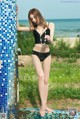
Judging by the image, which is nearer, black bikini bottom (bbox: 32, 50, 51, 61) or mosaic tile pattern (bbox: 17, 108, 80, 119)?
black bikini bottom (bbox: 32, 50, 51, 61)

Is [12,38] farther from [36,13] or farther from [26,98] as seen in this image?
[26,98]

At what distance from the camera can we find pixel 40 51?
20.9 feet

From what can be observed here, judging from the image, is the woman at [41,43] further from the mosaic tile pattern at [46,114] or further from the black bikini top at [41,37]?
the mosaic tile pattern at [46,114]

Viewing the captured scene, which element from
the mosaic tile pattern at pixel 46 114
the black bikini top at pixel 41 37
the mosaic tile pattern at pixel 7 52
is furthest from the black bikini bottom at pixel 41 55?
the mosaic tile pattern at pixel 46 114

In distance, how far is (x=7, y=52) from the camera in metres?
6.10

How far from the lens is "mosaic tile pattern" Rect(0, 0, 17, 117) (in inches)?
237

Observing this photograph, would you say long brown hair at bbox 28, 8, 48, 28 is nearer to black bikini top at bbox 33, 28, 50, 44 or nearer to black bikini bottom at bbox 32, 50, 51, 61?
black bikini top at bbox 33, 28, 50, 44

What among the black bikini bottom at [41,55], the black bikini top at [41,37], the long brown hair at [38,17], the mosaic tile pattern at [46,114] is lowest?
the mosaic tile pattern at [46,114]

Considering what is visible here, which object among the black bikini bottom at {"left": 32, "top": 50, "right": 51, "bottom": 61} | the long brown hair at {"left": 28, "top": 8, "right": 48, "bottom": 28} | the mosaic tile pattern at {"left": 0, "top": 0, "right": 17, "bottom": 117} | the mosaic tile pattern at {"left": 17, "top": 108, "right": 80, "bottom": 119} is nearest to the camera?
the mosaic tile pattern at {"left": 0, "top": 0, "right": 17, "bottom": 117}

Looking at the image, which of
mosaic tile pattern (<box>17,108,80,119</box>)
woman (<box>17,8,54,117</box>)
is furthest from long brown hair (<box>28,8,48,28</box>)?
mosaic tile pattern (<box>17,108,80,119</box>)

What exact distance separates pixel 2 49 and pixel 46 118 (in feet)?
4.45

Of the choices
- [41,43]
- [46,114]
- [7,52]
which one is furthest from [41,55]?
[46,114]

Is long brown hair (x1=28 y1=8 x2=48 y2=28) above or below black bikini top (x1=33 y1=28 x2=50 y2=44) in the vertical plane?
above

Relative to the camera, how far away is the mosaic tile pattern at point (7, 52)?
6.02 metres
